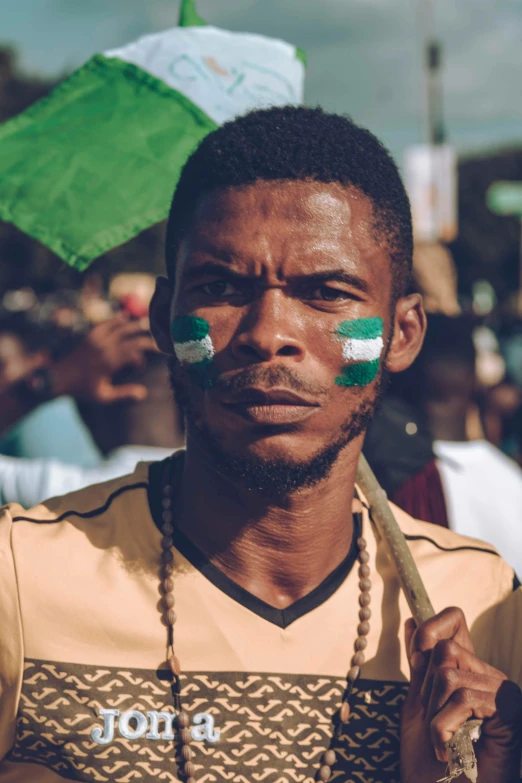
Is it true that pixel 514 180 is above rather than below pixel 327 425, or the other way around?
below

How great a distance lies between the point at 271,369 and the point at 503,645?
82 cm

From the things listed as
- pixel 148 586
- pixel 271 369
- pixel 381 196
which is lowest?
pixel 148 586

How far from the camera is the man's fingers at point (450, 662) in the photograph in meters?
1.85

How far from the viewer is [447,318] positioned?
4.69 meters

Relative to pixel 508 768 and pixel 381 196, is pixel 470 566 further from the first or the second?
pixel 381 196

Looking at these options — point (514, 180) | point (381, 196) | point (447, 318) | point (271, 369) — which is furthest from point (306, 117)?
point (514, 180)

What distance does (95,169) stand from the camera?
2715mm

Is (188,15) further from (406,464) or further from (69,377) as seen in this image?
(406,464)

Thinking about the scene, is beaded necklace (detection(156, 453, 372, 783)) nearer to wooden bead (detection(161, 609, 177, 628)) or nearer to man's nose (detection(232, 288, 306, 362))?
wooden bead (detection(161, 609, 177, 628))

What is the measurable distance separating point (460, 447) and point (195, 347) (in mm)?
2130

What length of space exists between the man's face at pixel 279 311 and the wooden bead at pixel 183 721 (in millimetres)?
486

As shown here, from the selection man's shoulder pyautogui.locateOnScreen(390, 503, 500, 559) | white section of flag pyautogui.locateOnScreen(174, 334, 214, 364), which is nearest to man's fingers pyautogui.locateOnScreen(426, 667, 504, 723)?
man's shoulder pyautogui.locateOnScreen(390, 503, 500, 559)

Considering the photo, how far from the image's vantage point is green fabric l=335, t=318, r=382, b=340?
2.05 m

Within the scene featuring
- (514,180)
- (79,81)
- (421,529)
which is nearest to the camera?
(421,529)
